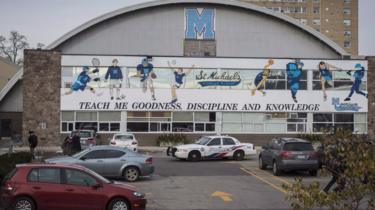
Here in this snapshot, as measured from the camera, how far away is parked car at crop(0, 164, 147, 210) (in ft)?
45.1

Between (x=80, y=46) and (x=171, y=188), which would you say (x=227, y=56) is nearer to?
(x=80, y=46)

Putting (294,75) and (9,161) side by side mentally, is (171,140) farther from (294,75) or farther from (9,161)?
(9,161)

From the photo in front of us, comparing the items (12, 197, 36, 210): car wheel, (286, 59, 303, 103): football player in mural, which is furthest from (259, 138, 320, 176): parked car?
(286, 59, 303, 103): football player in mural

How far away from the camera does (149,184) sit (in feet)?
71.6

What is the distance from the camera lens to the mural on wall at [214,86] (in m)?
46.6

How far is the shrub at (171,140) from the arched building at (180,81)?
112cm

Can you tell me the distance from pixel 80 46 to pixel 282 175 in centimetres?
2993

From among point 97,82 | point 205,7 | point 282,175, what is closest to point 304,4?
point 205,7

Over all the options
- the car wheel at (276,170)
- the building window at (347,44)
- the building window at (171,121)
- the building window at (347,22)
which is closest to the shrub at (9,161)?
the car wheel at (276,170)

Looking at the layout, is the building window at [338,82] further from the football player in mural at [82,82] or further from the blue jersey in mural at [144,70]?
the football player in mural at [82,82]

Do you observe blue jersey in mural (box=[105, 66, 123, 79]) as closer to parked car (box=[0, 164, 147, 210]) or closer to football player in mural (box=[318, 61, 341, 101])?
football player in mural (box=[318, 61, 341, 101])

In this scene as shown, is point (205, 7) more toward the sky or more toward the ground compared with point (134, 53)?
more toward the sky

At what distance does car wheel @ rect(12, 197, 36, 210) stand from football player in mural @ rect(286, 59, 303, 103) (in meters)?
36.5

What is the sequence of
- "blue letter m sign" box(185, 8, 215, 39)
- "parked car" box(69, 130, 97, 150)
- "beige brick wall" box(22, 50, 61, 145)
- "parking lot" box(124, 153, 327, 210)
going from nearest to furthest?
"parking lot" box(124, 153, 327, 210) < "parked car" box(69, 130, 97, 150) < "beige brick wall" box(22, 50, 61, 145) < "blue letter m sign" box(185, 8, 215, 39)
